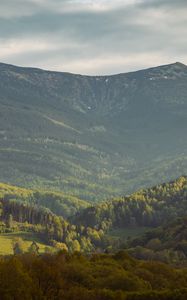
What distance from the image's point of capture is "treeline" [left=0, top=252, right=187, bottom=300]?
8231cm

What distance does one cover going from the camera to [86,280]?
9562 centimetres

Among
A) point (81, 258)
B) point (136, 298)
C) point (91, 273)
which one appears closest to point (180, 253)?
point (81, 258)

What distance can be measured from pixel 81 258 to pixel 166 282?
1735cm

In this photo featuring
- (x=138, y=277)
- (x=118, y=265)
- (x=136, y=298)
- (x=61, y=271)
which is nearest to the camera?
(x=136, y=298)

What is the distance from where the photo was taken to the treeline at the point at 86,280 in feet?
270

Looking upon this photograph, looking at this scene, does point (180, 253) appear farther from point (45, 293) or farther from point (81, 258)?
point (45, 293)

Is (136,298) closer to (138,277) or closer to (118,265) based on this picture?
(138,277)

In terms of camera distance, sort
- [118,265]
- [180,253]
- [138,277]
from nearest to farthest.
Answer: [138,277]
[118,265]
[180,253]

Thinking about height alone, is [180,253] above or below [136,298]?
above

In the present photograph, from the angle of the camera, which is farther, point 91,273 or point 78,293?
point 91,273

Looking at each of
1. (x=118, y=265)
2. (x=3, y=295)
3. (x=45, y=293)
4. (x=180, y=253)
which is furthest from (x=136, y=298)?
(x=180, y=253)

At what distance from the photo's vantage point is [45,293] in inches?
3302

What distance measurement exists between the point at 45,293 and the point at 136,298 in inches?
454

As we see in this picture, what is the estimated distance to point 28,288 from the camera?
81.5 meters
